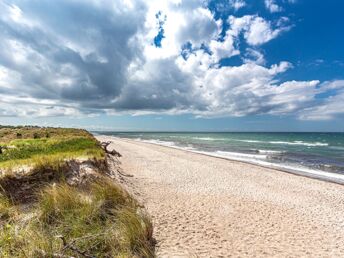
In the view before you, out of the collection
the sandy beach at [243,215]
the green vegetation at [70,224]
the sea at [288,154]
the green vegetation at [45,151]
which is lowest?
the sandy beach at [243,215]

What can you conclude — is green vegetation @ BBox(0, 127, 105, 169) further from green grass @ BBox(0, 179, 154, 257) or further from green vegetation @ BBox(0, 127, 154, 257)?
green grass @ BBox(0, 179, 154, 257)

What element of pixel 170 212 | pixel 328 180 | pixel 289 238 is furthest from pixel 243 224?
pixel 328 180

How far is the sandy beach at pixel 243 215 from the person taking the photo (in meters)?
5.92

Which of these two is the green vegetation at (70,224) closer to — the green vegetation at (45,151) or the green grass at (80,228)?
the green grass at (80,228)

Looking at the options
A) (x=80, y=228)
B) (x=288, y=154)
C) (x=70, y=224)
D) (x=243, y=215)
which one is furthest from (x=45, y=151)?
(x=288, y=154)

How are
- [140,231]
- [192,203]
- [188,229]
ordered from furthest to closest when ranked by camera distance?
1. [192,203]
2. [188,229]
3. [140,231]

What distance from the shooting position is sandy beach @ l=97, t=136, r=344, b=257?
19.4ft

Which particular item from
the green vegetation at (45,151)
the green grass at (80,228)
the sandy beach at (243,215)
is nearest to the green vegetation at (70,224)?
the green grass at (80,228)

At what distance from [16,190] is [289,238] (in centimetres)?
792

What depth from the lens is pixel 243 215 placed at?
8.30m

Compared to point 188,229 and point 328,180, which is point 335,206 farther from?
point 188,229

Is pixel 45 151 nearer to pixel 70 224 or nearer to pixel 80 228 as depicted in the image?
pixel 70 224

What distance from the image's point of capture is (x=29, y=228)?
13.8 ft

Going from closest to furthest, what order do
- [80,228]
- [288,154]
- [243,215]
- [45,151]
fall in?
[80,228], [243,215], [45,151], [288,154]
